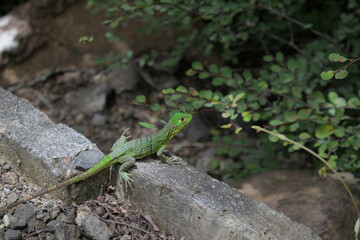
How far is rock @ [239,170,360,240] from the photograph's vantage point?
3.32 meters

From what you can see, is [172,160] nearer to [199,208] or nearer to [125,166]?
[125,166]

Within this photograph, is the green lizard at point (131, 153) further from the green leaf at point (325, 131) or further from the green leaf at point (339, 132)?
the green leaf at point (339, 132)

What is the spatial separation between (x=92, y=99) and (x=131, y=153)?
279 cm

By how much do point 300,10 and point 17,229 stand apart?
5577 mm

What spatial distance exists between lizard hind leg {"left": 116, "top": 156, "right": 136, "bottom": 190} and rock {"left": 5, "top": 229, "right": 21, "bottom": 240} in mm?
798

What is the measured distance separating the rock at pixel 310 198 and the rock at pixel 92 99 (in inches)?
95.9

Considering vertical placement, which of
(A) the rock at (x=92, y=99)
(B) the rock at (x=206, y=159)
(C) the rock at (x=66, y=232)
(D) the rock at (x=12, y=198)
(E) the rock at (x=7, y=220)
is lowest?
(B) the rock at (x=206, y=159)

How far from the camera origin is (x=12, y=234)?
8.46 feet

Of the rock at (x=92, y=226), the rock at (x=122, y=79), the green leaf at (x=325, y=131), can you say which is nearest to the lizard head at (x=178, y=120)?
the rock at (x=92, y=226)

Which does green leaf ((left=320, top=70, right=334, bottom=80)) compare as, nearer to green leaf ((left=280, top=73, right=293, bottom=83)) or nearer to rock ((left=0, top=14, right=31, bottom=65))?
green leaf ((left=280, top=73, right=293, bottom=83))

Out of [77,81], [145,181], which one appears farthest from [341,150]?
[77,81]

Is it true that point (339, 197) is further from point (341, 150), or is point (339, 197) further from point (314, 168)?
point (314, 168)

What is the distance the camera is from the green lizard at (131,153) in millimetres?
2678

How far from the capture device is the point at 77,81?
5957mm
